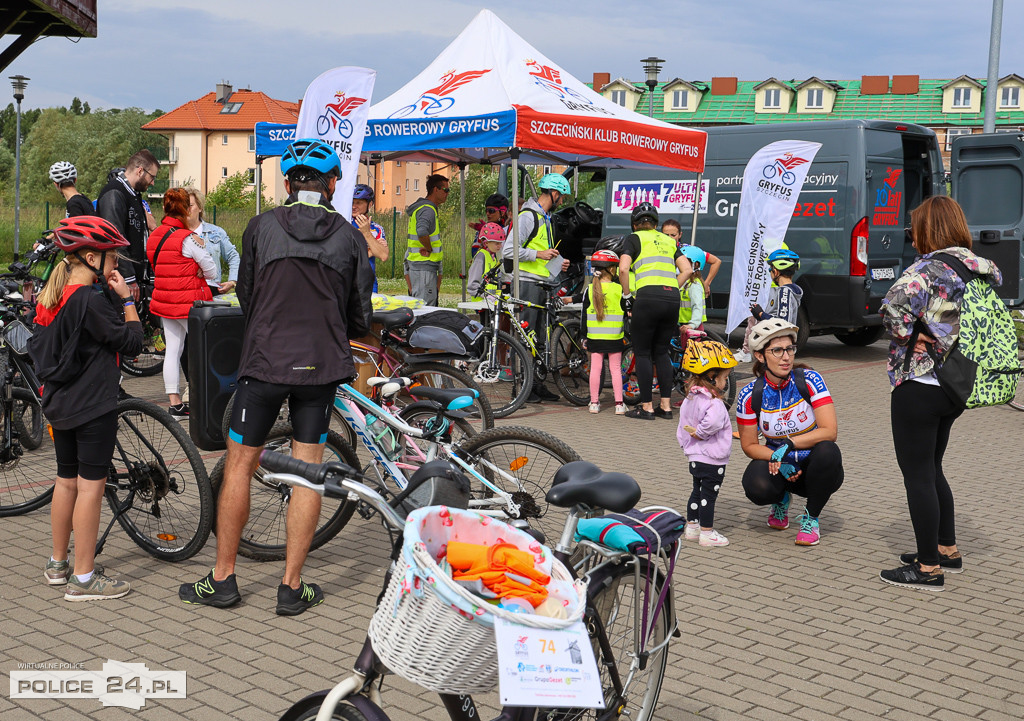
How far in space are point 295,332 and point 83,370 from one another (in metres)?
1.04

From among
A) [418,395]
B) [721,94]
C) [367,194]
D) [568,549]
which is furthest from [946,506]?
[721,94]

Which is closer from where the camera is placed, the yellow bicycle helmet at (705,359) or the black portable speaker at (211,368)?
the black portable speaker at (211,368)

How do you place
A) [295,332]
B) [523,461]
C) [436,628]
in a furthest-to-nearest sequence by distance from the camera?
[523,461], [295,332], [436,628]

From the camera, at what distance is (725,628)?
464cm

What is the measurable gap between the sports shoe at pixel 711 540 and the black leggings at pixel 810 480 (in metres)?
0.30

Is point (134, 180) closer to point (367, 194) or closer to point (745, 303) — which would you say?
point (367, 194)

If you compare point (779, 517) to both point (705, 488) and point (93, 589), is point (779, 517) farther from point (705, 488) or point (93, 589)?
point (93, 589)

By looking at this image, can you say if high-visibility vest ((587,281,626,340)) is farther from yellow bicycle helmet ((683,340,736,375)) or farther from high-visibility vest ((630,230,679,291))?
yellow bicycle helmet ((683,340,736,375))

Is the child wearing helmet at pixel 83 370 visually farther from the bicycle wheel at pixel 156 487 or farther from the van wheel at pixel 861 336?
the van wheel at pixel 861 336

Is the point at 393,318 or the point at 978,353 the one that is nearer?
the point at 978,353

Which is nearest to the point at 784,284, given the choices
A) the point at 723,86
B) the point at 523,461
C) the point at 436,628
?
the point at 523,461

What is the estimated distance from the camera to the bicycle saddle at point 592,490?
8.94ft

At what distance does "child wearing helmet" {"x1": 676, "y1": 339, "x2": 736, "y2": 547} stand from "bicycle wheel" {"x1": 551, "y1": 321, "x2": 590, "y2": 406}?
13.8 ft

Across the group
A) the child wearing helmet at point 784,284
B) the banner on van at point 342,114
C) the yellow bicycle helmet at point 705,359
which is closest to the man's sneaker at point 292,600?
the yellow bicycle helmet at point 705,359
